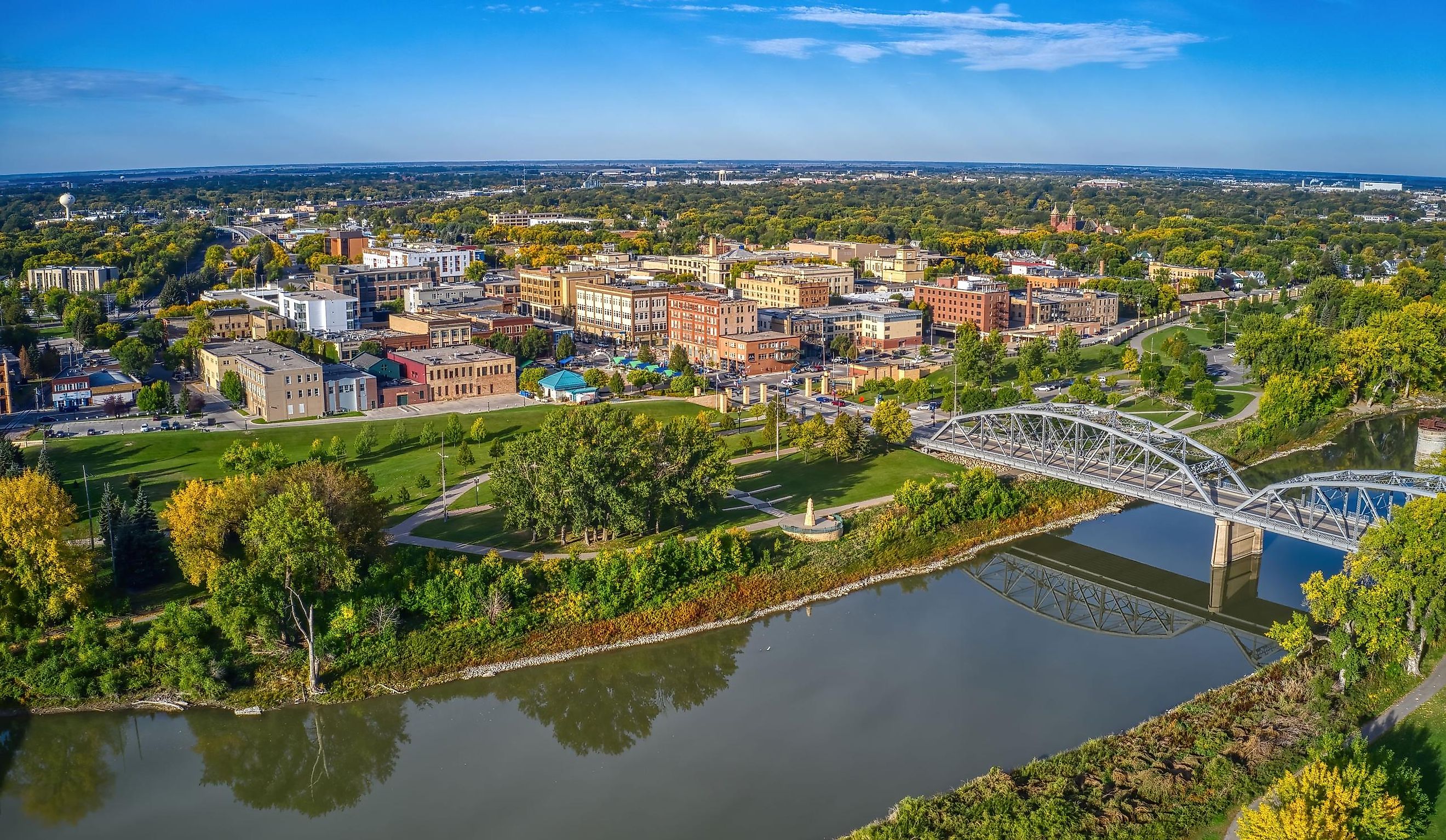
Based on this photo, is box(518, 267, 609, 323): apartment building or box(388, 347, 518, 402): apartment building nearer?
box(388, 347, 518, 402): apartment building

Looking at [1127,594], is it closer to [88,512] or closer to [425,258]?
[88,512]

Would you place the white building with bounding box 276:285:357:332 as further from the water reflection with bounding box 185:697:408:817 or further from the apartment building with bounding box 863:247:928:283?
the water reflection with bounding box 185:697:408:817

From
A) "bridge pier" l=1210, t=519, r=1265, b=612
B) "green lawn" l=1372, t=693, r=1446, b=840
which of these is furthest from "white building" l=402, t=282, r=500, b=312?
"green lawn" l=1372, t=693, r=1446, b=840

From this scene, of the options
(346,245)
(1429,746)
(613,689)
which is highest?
(346,245)

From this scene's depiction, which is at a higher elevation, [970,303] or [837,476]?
[970,303]

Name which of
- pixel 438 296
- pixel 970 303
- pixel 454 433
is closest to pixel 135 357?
pixel 438 296

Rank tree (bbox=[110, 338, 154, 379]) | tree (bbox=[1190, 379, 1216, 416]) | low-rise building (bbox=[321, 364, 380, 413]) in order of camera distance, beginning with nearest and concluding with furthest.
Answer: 1. low-rise building (bbox=[321, 364, 380, 413])
2. tree (bbox=[1190, 379, 1216, 416])
3. tree (bbox=[110, 338, 154, 379])
